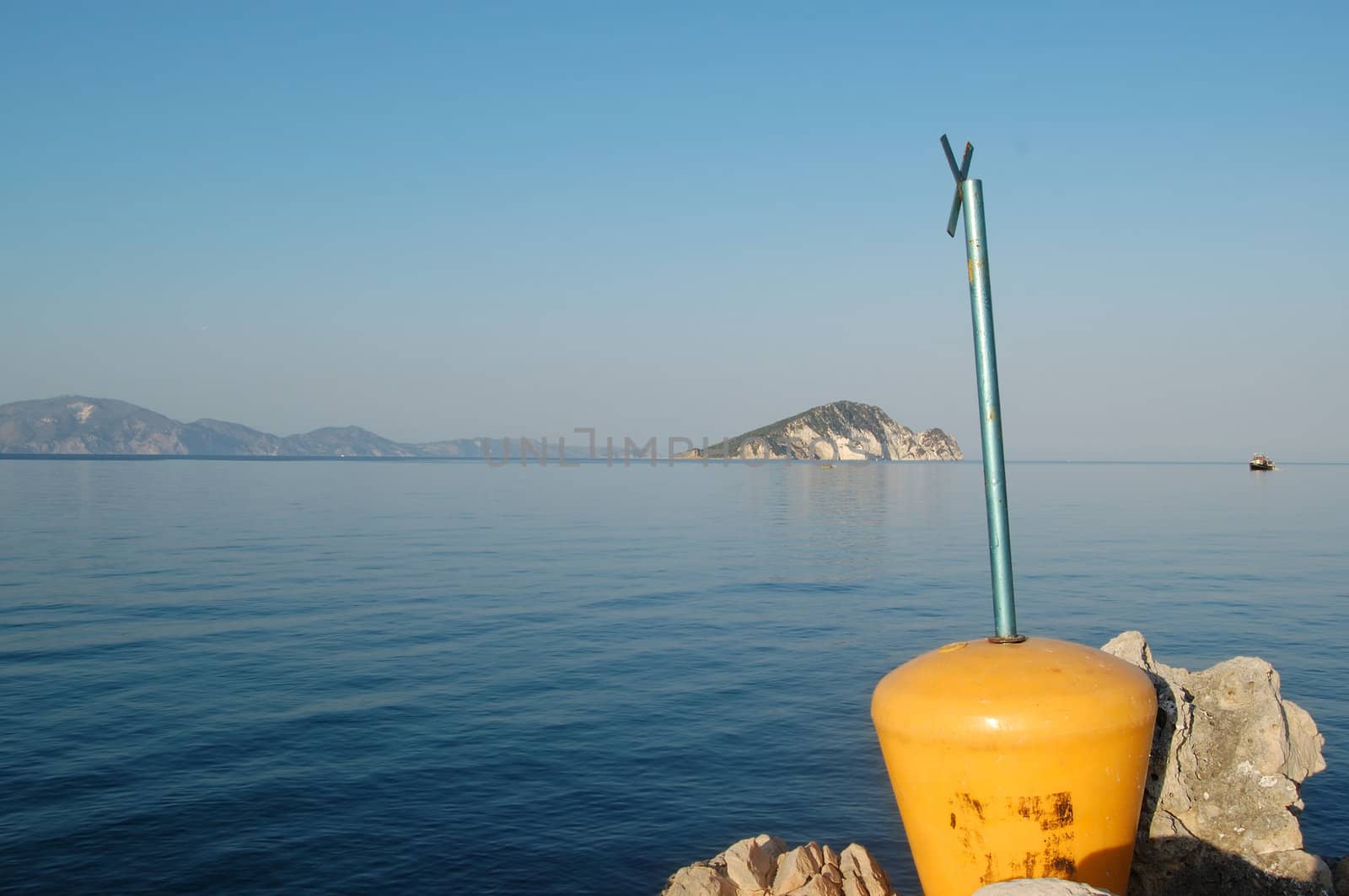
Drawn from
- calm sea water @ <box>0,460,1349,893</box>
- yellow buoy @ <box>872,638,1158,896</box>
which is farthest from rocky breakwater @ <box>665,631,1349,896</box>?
calm sea water @ <box>0,460,1349,893</box>

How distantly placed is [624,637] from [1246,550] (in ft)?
122

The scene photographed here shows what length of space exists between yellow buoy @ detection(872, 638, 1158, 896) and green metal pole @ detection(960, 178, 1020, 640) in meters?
0.53

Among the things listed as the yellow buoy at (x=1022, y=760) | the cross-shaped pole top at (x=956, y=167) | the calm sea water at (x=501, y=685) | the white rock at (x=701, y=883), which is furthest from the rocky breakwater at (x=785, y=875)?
the cross-shaped pole top at (x=956, y=167)

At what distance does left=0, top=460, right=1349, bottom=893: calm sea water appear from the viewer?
12461 mm

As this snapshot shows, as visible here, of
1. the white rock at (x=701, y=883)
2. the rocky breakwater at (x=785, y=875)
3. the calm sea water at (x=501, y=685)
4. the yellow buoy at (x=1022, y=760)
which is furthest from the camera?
the calm sea water at (x=501, y=685)

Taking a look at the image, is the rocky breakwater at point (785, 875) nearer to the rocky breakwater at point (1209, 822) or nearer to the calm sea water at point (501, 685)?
the rocky breakwater at point (1209, 822)

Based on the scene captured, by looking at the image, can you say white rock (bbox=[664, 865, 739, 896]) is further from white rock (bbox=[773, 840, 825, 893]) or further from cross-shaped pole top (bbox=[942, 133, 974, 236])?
cross-shaped pole top (bbox=[942, 133, 974, 236])

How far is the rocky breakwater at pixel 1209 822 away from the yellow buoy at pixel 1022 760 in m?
1.39

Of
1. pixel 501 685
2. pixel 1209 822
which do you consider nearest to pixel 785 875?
pixel 1209 822

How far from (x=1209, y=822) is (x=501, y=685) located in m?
14.1

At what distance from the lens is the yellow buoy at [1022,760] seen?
7.69m

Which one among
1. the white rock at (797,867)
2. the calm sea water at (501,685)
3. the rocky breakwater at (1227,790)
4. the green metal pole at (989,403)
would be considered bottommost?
the calm sea water at (501,685)

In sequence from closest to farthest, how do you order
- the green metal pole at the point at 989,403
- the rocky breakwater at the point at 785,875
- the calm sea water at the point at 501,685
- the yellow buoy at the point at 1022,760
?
1. the yellow buoy at the point at 1022,760
2. the green metal pole at the point at 989,403
3. the rocky breakwater at the point at 785,875
4. the calm sea water at the point at 501,685

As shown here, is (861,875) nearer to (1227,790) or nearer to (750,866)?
(750,866)
